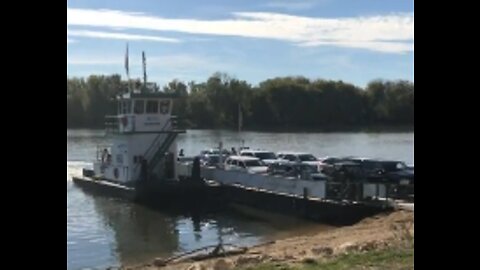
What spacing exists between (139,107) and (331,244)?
1779cm


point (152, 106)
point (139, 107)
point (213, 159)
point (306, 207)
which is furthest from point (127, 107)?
point (306, 207)

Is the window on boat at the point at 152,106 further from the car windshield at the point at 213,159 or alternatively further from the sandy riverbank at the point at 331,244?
the sandy riverbank at the point at 331,244

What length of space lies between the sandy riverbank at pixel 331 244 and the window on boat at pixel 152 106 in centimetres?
1337

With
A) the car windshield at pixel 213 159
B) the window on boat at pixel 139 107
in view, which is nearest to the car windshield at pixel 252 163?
the car windshield at pixel 213 159

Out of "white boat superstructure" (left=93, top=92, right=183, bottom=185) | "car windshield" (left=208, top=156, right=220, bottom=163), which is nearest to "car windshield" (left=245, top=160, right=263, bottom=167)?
"white boat superstructure" (left=93, top=92, right=183, bottom=185)

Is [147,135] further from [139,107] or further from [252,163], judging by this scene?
[252,163]

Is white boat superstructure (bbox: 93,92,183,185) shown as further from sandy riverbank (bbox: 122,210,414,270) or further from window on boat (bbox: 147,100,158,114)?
sandy riverbank (bbox: 122,210,414,270)

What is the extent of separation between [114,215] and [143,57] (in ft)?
32.8

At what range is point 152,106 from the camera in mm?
34156

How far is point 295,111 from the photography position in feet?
334

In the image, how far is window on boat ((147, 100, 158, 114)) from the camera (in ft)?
112
